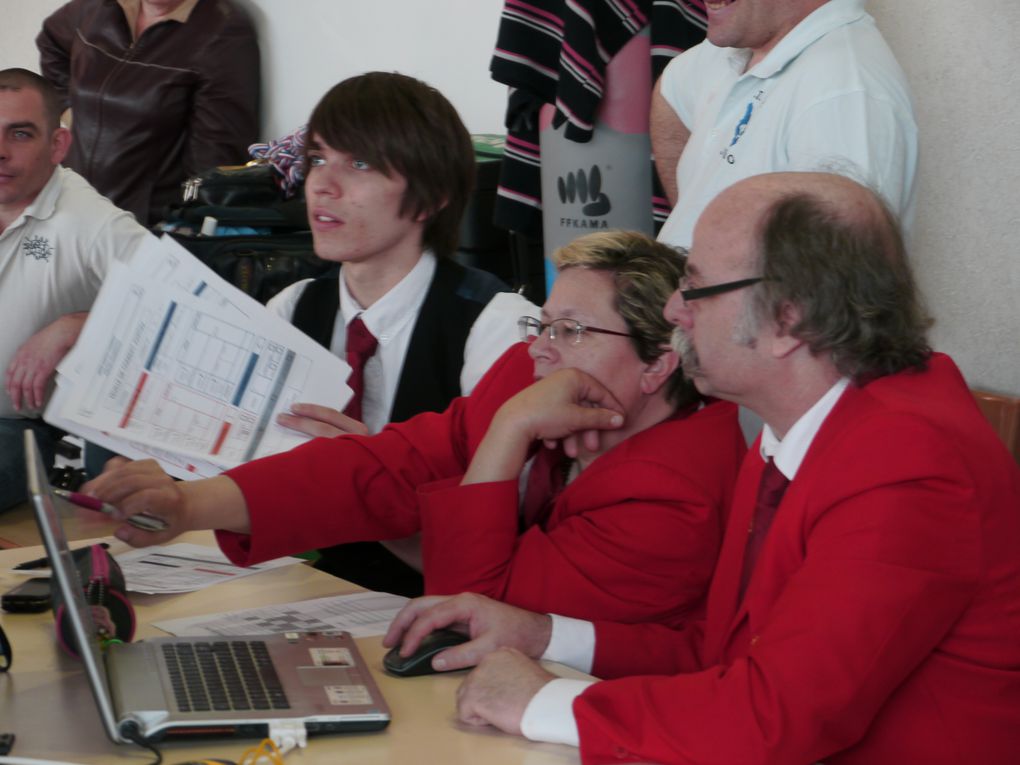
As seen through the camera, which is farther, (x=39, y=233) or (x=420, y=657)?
(x=39, y=233)

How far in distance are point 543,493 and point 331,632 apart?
18.8 inches

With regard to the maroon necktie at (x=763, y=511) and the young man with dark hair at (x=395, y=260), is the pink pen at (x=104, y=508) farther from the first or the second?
the maroon necktie at (x=763, y=511)

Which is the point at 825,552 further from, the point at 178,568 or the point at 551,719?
the point at 178,568

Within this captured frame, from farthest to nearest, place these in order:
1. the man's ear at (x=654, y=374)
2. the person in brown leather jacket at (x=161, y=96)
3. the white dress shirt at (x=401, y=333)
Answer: the person in brown leather jacket at (x=161, y=96) < the white dress shirt at (x=401, y=333) < the man's ear at (x=654, y=374)

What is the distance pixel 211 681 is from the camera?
1.31 metres

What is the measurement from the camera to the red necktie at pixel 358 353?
2314 mm

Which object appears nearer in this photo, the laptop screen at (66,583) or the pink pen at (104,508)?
the laptop screen at (66,583)

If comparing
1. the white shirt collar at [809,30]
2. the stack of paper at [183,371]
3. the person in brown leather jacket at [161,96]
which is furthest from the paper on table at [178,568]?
the person in brown leather jacket at [161,96]

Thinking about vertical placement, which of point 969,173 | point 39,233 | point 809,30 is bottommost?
point 39,233

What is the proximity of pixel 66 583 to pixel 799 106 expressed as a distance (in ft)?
4.99

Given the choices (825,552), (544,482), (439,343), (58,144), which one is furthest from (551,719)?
(58,144)

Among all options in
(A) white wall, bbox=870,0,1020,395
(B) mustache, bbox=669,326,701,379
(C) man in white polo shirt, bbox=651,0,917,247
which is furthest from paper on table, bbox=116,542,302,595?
(A) white wall, bbox=870,0,1020,395

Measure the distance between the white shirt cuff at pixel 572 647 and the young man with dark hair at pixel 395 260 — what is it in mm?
776

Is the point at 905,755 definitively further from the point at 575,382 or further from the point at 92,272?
the point at 92,272
